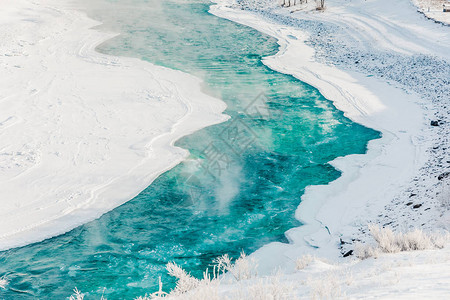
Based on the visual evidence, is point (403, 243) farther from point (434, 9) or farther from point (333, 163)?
point (434, 9)

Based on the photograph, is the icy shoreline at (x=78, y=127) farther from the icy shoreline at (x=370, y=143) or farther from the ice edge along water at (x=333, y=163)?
the icy shoreline at (x=370, y=143)

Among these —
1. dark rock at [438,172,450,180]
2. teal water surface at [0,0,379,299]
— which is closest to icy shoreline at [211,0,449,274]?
dark rock at [438,172,450,180]

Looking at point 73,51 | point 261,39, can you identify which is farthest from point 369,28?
point 73,51

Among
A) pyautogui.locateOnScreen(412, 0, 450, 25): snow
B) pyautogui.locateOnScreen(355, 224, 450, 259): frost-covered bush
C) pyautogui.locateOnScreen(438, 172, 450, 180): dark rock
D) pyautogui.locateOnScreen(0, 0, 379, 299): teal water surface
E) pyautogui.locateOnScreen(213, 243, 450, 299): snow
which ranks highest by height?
pyautogui.locateOnScreen(412, 0, 450, 25): snow

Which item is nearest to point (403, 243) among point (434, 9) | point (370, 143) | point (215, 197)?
point (215, 197)

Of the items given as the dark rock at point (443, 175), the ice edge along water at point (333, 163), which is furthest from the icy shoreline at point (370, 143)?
the dark rock at point (443, 175)

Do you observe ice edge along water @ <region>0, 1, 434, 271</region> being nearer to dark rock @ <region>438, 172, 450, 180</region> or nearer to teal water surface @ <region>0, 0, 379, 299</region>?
teal water surface @ <region>0, 0, 379, 299</region>

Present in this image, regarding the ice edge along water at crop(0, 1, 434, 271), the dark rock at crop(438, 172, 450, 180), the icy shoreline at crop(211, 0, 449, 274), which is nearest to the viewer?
the icy shoreline at crop(211, 0, 449, 274)
